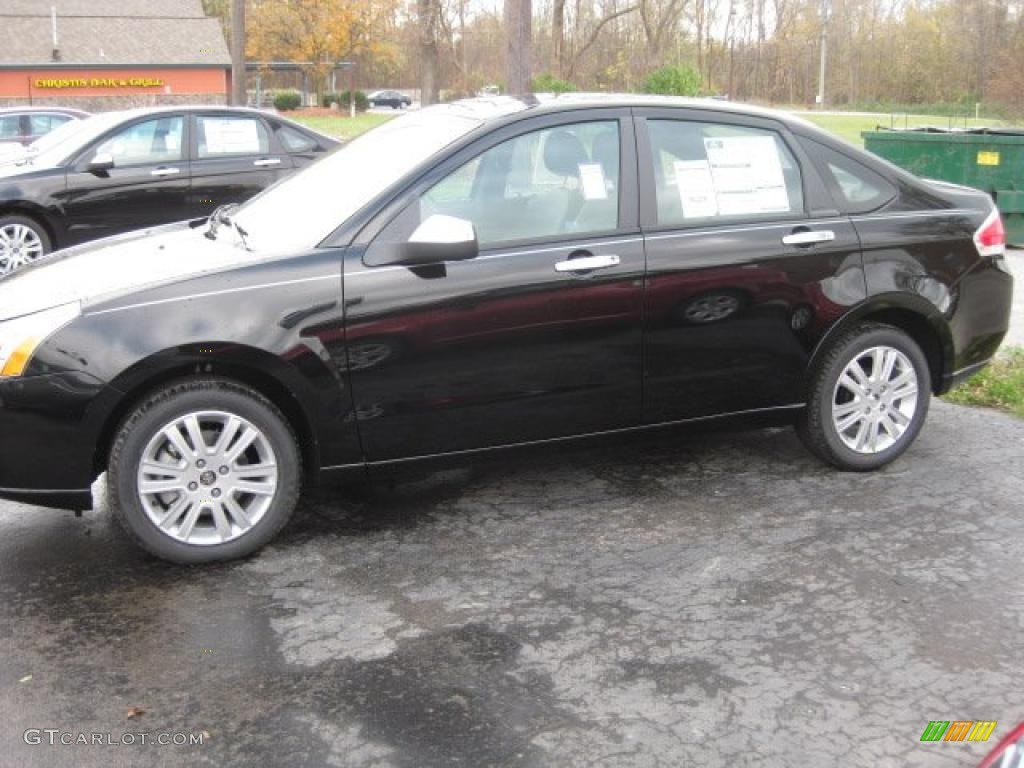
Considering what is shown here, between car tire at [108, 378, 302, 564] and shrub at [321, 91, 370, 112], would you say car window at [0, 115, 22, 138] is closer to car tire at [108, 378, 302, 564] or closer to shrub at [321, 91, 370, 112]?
car tire at [108, 378, 302, 564]

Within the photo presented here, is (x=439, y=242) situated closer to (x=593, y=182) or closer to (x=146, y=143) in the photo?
(x=593, y=182)

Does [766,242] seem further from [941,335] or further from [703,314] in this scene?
[941,335]

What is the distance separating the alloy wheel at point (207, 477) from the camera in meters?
4.10

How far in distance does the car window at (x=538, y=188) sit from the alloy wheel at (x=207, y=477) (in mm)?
1088

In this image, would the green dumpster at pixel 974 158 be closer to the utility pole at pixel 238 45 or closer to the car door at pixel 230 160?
the car door at pixel 230 160

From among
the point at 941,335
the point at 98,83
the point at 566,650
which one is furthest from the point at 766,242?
the point at 98,83

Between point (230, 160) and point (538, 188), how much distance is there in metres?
6.72

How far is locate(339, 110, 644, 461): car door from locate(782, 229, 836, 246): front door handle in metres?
0.73

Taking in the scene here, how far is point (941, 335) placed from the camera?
17.4ft

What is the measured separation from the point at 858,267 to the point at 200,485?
9.74 feet

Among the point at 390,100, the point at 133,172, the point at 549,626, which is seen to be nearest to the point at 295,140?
the point at 133,172

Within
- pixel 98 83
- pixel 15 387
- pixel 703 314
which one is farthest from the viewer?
pixel 98 83

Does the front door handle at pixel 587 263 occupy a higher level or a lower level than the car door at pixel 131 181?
lower

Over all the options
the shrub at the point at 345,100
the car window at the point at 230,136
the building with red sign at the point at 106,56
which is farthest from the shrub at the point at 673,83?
the shrub at the point at 345,100
